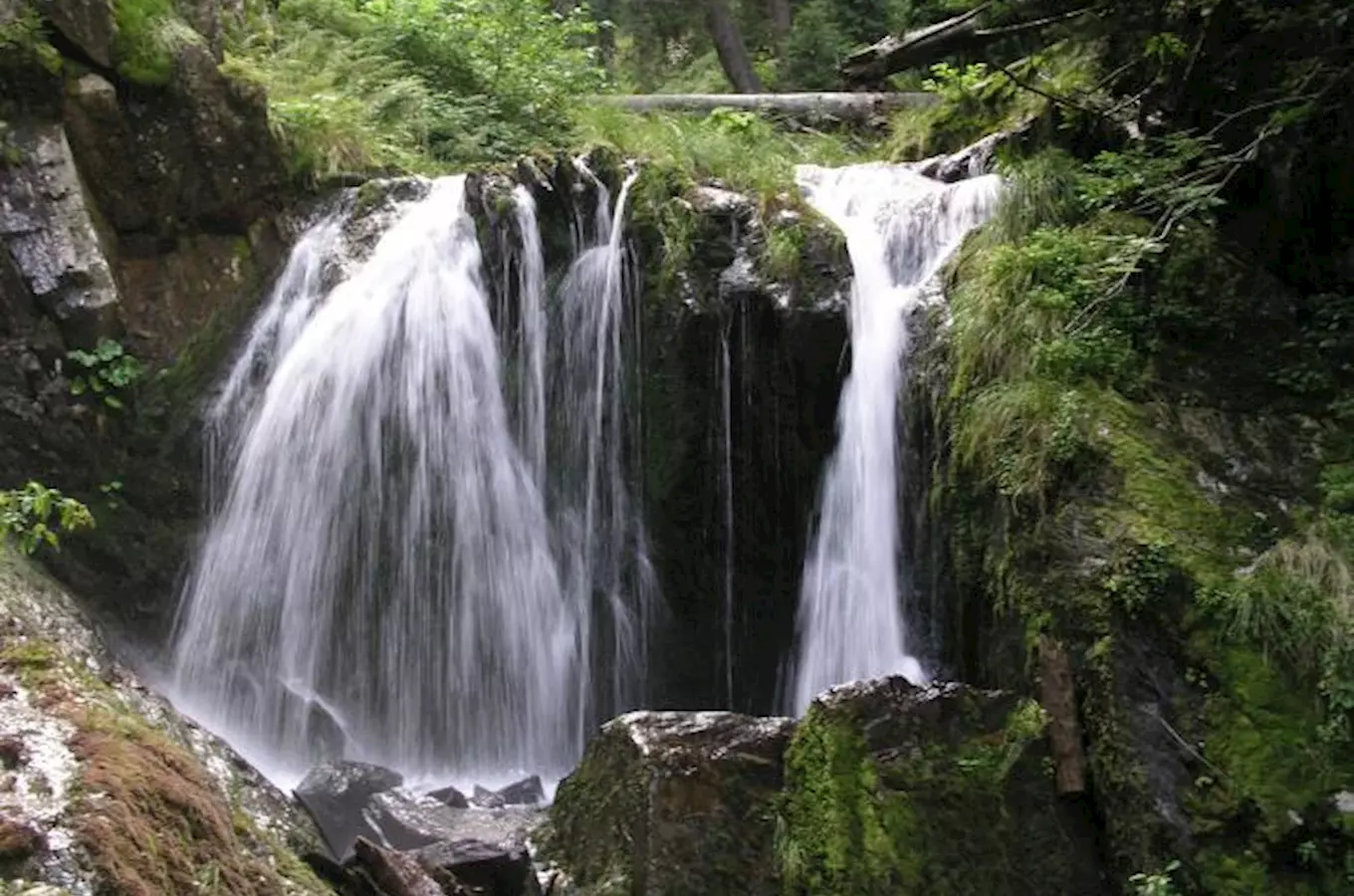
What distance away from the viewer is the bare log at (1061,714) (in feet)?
15.6

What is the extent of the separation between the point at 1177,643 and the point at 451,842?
3.07 meters

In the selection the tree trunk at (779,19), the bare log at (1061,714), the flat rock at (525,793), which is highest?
the tree trunk at (779,19)

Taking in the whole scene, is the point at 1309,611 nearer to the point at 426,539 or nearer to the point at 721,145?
the point at 426,539

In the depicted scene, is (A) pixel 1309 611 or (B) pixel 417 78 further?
(B) pixel 417 78

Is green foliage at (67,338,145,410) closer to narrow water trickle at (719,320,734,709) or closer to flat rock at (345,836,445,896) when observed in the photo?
narrow water trickle at (719,320,734,709)

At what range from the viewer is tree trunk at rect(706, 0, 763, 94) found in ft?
49.1

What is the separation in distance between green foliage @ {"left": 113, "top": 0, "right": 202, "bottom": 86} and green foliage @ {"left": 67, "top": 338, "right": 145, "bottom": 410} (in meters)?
1.91

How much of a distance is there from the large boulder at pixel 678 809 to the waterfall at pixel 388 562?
7.50 ft

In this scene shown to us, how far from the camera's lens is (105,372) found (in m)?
7.81

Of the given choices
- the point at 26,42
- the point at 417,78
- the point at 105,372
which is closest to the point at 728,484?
the point at 105,372

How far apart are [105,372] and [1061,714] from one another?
621 cm

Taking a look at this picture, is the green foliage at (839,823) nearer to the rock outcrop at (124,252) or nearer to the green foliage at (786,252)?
the green foliage at (786,252)

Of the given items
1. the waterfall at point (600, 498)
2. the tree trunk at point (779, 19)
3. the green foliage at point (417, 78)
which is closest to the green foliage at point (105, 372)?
the green foliage at point (417, 78)

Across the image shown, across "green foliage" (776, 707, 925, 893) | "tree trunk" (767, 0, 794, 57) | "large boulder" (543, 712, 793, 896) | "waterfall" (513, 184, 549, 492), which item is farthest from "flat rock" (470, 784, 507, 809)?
"tree trunk" (767, 0, 794, 57)
